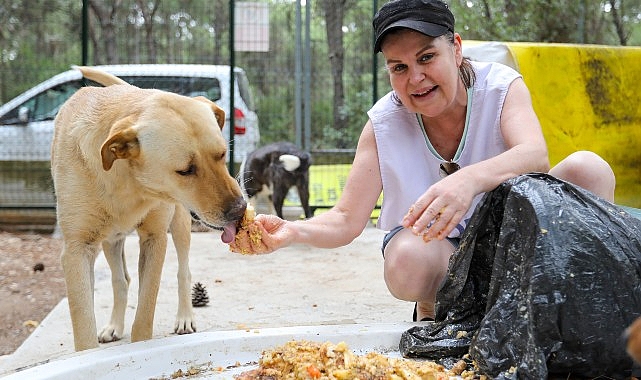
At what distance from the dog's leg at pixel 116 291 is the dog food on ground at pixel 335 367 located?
1.65 metres

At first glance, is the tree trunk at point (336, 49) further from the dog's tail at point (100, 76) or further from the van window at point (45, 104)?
the dog's tail at point (100, 76)

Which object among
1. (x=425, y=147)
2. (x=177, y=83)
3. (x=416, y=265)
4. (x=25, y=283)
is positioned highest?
(x=177, y=83)

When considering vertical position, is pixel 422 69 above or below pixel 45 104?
above

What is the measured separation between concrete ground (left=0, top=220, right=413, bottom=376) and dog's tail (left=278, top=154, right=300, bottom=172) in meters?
0.80

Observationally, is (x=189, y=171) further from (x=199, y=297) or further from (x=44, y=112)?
(x=44, y=112)

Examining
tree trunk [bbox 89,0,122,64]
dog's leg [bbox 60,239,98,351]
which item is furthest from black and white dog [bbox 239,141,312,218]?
dog's leg [bbox 60,239,98,351]

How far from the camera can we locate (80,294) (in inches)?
120

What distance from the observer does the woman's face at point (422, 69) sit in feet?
8.75

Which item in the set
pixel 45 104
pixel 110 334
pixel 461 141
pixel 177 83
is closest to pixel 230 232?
pixel 461 141

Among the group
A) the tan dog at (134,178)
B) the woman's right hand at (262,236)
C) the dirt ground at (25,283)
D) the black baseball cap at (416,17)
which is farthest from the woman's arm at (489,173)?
the dirt ground at (25,283)

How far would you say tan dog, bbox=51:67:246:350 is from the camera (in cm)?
286

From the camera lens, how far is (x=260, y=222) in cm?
275

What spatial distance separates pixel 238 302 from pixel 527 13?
6174 millimetres

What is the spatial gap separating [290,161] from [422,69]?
418 centimetres
